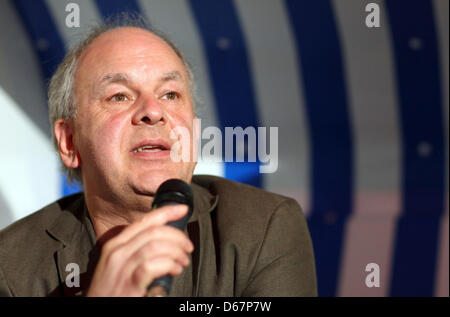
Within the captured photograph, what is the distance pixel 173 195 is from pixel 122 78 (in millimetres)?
504

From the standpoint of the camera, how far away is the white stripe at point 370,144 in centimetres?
236

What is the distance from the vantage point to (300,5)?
2.44m

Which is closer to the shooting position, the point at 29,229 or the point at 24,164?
the point at 29,229

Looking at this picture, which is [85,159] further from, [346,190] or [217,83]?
[346,190]

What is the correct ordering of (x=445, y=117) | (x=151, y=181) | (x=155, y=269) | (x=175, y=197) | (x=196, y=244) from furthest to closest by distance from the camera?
(x=445, y=117), (x=196, y=244), (x=151, y=181), (x=175, y=197), (x=155, y=269)

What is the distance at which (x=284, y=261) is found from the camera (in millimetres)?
1346

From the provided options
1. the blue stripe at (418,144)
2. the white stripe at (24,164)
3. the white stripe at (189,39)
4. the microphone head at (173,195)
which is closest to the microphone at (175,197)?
the microphone head at (173,195)

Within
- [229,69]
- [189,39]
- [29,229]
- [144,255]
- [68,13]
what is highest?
[68,13]

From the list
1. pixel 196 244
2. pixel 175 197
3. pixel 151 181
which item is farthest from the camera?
pixel 196 244

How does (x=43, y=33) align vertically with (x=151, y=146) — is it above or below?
above

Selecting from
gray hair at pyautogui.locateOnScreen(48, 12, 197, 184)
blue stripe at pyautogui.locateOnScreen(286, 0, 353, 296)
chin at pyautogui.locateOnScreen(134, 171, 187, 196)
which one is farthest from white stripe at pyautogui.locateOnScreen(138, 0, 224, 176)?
chin at pyautogui.locateOnScreen(134, 171, 187, 196)

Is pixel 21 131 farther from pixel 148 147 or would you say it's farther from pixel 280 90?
pixel 148 147

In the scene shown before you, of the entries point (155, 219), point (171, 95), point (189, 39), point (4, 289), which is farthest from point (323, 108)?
point (155, 219)

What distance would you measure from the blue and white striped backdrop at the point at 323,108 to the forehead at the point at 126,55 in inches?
38.6
